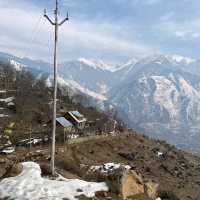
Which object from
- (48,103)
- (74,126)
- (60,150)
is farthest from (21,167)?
(48,103)

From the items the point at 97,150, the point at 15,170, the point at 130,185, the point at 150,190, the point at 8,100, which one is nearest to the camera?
the point at 130,185

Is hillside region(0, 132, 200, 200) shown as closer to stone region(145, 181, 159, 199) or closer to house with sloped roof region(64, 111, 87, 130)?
house with sloped roof region(64, 111, 87, 130)

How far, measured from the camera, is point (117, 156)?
391 feet

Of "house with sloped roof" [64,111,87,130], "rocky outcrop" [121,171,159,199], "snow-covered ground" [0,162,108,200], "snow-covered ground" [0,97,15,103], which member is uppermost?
"snow-covered ground" [0,162,108,200]

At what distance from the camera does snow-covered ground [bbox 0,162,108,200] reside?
28859mm

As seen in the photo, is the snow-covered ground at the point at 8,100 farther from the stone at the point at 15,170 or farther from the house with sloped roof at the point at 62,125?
the stone at the point at 15,170

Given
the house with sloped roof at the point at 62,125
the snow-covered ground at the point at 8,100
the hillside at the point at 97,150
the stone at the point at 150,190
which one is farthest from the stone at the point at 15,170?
the snow-covered ground at the point at 8,100

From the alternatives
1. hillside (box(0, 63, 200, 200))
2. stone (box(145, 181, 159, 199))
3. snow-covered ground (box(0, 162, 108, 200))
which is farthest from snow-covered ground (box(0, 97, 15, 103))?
snow-covered ground (box(0, 162, 108, 200))

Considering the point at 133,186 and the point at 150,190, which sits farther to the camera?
the point at 150,190

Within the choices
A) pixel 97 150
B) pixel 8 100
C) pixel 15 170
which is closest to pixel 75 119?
pixel 8 100

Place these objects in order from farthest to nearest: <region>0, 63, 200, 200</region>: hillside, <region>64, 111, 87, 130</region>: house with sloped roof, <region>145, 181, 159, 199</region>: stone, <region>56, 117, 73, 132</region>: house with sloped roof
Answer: <region>64, 111, 87, 130</region>: house with sloped roof < <region>56, 117, 73, 132</region>: house with sloped roof < <region>0, 63, 200, 200</region>: hillside < <region>145, 181, 159, 199</region>: stone

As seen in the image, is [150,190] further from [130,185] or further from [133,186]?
[130,185]

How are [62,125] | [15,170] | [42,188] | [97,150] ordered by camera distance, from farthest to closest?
1. [62,125]
2. [97,150]
3. [15,170]
4. [42,188]

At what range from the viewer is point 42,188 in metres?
29.8
